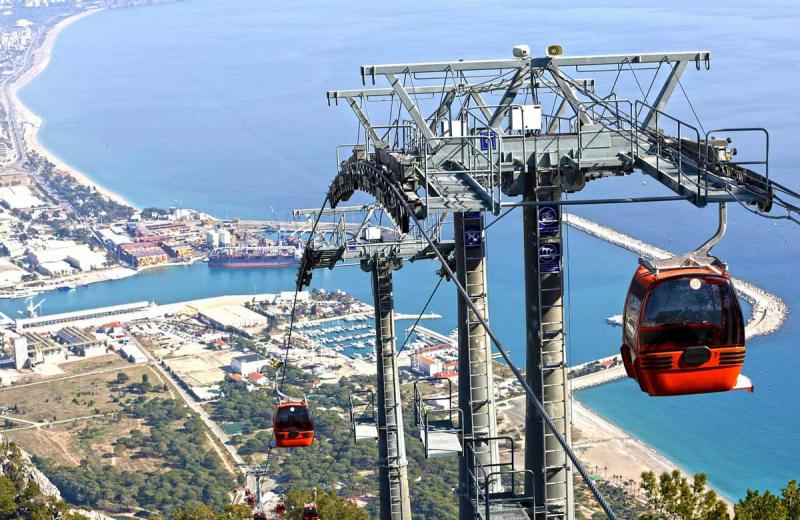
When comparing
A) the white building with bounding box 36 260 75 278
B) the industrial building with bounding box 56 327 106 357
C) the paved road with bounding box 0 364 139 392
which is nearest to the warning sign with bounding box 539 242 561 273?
the paved road with bounding box 0 364 139 392

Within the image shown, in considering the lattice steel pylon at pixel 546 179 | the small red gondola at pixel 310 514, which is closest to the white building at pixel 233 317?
the small red gondola at pixel 310 514

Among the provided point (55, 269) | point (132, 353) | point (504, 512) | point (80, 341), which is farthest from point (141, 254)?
point (504, 512)

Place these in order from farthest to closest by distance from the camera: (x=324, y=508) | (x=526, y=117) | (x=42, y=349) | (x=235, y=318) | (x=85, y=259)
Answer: (x=85, y=259) → (x=235, y=318) → (x=42, y=349) → (x=324, y=508) → (x=526, y=117)

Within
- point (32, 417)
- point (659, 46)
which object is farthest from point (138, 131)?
point (32, 417)

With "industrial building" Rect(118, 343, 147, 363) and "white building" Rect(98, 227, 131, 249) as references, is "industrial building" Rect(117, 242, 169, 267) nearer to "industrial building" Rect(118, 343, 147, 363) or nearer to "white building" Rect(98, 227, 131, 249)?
"white building" Rect(98, 227, 131, 249)

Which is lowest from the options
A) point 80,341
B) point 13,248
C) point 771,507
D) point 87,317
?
point 80,341

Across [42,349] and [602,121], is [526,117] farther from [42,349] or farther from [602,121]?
[42,349]

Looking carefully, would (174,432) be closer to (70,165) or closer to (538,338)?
(538,338)
